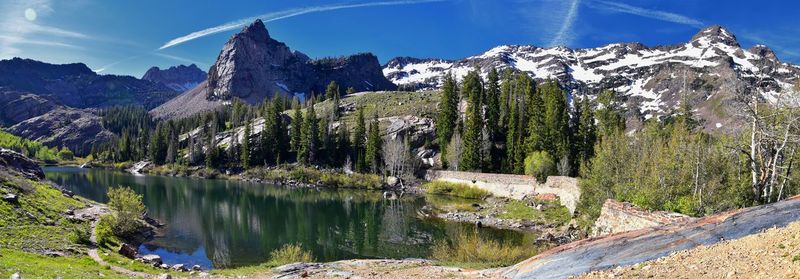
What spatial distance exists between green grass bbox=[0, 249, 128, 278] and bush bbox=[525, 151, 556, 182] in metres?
59.4

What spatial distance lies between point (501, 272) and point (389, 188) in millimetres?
73758

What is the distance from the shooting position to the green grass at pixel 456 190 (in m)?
71.0

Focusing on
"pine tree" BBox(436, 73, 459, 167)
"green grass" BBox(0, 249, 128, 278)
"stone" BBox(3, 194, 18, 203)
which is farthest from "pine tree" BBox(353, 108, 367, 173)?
"green grass" BBox(0, 249, 128, 278)

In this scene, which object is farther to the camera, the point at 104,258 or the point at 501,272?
the point at 104,258

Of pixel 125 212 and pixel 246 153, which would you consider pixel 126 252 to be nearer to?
pixel 125 212

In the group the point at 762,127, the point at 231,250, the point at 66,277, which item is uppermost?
the point at 762,127

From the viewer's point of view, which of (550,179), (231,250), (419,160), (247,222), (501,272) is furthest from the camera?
(419,160)

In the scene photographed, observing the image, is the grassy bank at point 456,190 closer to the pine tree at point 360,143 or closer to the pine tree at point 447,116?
the pine tree at point 447,116

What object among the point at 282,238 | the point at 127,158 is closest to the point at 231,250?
the point at 282,238

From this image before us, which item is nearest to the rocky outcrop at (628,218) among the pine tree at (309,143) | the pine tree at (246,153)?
the pine tree at (309,143)

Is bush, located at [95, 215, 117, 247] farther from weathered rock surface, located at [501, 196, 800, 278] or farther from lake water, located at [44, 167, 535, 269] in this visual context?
weathered rock surface, located at [501, 196, 800, 278]

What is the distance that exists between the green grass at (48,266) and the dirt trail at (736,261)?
18702 millimetres

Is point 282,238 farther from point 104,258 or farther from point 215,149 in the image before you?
point 215,149

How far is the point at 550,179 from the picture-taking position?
187 feet
